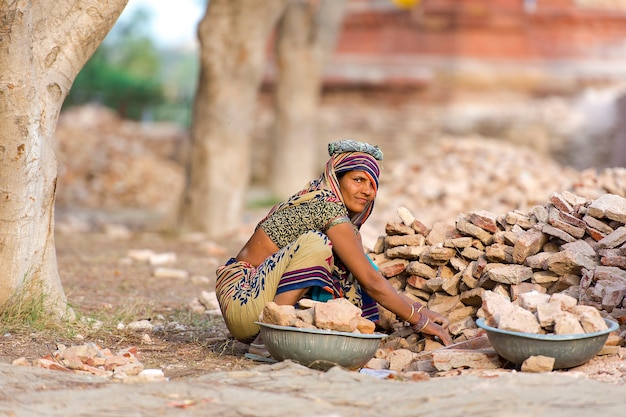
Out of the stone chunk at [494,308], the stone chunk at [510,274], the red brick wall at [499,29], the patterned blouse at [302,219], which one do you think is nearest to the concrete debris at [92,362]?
the patterned blouse at [302,219]

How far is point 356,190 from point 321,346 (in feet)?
2.95

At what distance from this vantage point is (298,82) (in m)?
14.1

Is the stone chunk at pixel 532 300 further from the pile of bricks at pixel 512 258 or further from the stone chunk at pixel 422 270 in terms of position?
the stone chunk at pixel 422 270

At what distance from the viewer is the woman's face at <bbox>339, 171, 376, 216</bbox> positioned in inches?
172

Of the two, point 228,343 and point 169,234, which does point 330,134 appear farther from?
point 228,343

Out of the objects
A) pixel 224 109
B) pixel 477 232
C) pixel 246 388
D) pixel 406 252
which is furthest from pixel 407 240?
pixel 224 109

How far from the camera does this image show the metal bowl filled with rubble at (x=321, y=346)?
3.82 m

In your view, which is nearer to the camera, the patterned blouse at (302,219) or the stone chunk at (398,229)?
the patterned blouse at (302,219)

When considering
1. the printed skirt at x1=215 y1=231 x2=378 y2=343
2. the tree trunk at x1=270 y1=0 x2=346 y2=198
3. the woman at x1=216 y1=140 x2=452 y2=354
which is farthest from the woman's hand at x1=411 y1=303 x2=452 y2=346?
the tree trunk at x1=270 y1=0 x2=346 y2=198

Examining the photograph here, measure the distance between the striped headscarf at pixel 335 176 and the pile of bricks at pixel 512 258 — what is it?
2.24ft

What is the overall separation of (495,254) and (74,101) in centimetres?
1901

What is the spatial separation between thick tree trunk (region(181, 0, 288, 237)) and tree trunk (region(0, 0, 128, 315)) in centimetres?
495

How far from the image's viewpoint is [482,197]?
34.9ft

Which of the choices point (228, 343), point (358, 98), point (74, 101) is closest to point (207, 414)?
point (228, 343)
